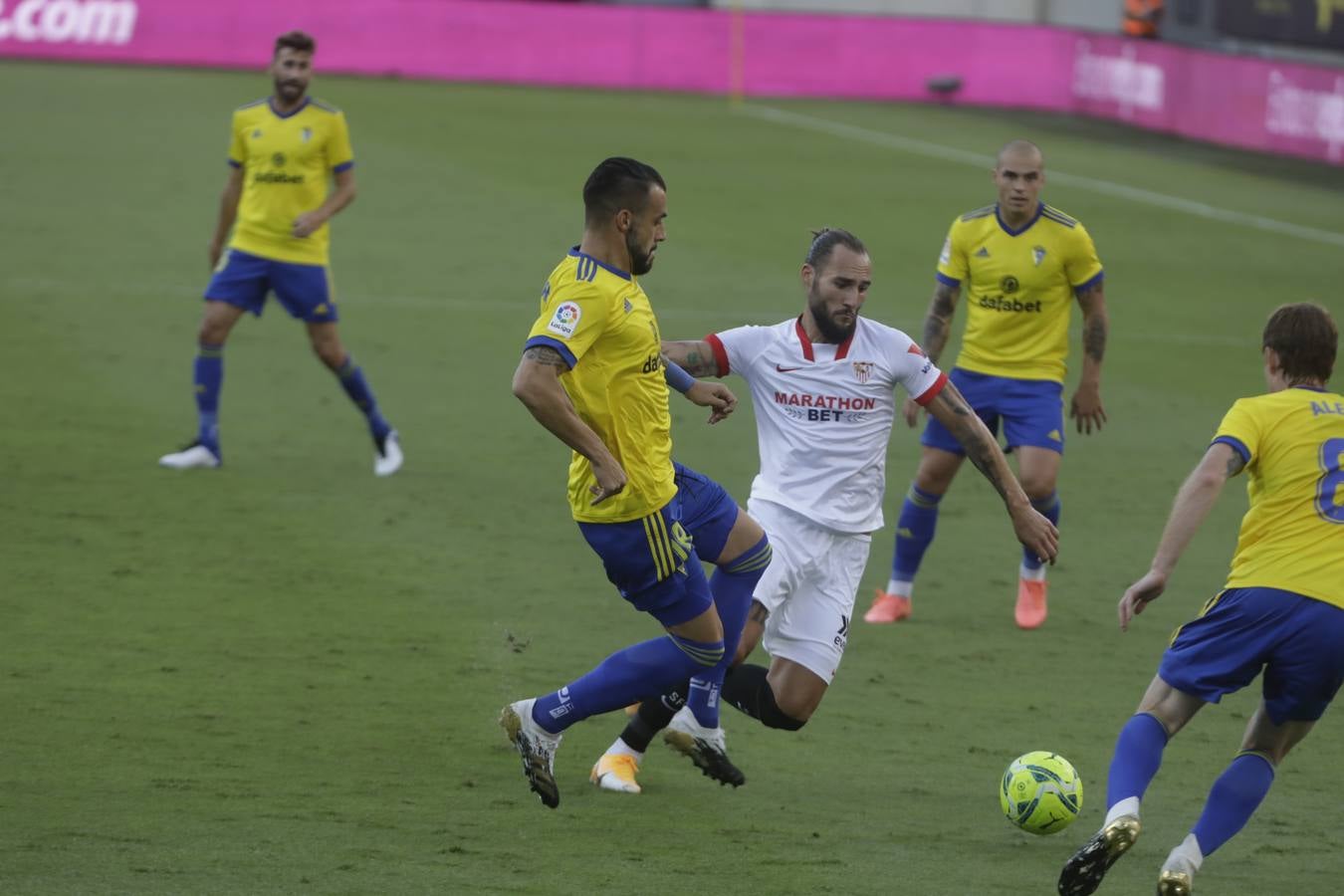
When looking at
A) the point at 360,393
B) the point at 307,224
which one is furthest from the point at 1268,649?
the point at 307,224

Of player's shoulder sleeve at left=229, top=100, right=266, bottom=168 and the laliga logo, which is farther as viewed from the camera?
the laliga logo

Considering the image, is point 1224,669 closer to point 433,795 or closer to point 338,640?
point 433,795

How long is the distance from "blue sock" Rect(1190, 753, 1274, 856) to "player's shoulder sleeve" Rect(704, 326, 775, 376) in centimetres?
249

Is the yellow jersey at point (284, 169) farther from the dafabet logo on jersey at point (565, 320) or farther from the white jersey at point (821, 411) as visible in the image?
the dafabet logo on jersey at point (565, 320)

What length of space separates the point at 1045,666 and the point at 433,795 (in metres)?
3.38

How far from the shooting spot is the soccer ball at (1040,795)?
21.3 feet

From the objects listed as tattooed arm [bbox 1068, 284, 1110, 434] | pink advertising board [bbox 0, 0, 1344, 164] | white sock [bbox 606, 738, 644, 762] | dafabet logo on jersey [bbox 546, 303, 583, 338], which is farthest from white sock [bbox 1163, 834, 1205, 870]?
pink advertising board [bbox 0, 0, 1344, 164]

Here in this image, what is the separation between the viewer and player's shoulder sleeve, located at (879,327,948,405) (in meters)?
7.18

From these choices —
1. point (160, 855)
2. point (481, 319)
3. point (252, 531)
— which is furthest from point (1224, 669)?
point (481, 319)

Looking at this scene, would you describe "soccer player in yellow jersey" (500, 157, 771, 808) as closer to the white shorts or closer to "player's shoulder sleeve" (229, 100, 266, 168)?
the white shorts

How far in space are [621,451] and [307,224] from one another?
226 inches

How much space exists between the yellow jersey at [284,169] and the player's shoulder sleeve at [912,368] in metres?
5.51

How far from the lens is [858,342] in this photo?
7469 millimetres

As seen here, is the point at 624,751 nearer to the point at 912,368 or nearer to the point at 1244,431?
the point at 912,368
